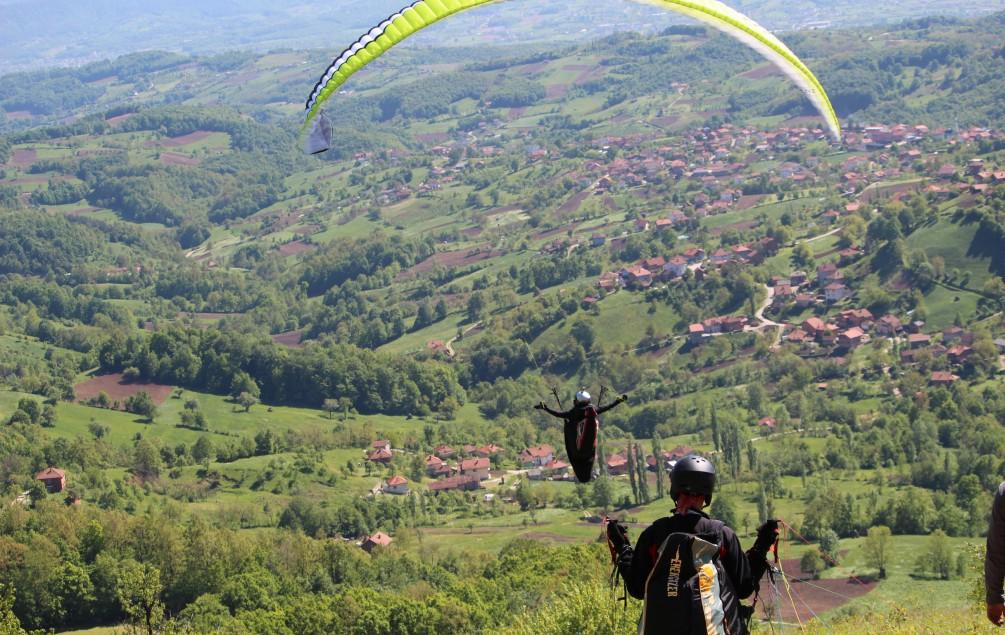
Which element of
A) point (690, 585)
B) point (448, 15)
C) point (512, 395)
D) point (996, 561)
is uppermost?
point (448, 15)

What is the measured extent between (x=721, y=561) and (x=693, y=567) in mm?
199

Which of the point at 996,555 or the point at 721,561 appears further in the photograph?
the point at 996,555

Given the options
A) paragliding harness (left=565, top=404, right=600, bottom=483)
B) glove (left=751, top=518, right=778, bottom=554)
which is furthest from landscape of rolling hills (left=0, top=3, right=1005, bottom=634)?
glove (left=751, top=518, right=778, bottom=554)

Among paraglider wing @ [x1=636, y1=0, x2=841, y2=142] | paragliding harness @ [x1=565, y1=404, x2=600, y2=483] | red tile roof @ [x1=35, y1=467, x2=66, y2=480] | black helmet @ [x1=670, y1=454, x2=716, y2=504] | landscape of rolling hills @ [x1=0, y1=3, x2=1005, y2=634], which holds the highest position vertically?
paraglider wing @ [x1=636, y1=0, x2=841, y2=142]

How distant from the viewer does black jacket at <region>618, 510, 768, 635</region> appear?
659cm

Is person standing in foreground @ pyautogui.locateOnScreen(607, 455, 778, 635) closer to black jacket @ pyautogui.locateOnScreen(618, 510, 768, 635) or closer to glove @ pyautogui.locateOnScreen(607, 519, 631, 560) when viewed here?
black jacket @ pyautogui.locateOnScreen(618, 510, 768, 635)

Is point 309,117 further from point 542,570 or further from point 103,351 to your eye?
point 103,351

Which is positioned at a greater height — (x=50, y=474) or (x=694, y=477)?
(x=694, y=477)

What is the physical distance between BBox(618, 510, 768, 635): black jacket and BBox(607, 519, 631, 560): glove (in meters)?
0.13

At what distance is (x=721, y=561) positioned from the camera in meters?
6.62

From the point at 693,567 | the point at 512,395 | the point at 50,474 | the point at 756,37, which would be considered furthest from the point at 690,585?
the point at 512,395

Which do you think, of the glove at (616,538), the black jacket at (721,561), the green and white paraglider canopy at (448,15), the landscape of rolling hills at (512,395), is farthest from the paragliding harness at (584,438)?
the landscape of rolling hills at (512,395)

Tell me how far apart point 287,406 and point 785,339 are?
4581cm

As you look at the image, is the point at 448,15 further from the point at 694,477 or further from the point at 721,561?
the point at 721,561
